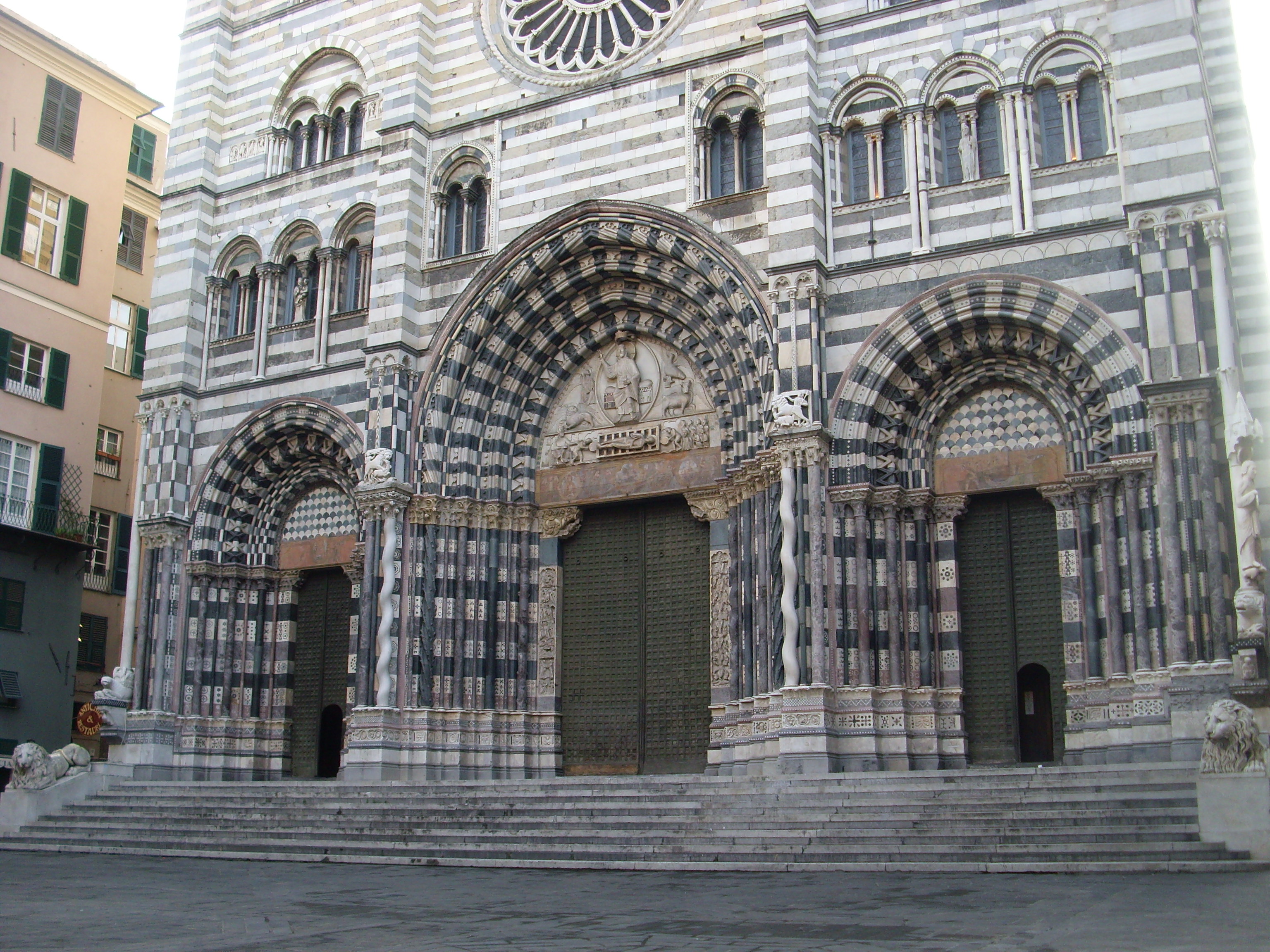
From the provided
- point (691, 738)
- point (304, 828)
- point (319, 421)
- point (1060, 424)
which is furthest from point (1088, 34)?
point (304, 828)

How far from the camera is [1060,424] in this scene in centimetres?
2059

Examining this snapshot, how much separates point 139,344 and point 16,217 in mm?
5356

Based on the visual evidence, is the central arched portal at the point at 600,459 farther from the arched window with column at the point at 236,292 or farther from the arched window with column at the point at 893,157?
the arched window with column at the point at 236,292

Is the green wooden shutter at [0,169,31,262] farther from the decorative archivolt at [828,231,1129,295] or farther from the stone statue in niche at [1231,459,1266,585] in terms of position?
the stone statue in niche at [1231,459,1266,585]

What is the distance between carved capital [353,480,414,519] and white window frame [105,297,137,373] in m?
13.8

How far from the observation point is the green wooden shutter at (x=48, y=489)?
3027cm

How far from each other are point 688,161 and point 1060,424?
809 centimetres

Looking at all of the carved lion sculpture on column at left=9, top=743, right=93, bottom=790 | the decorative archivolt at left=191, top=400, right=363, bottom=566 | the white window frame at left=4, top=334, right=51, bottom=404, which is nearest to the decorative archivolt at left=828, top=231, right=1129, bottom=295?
the decorative archivolt at left=191, top=400, right=363, bottom=566

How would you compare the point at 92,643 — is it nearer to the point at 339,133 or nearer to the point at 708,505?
the point at 339,133

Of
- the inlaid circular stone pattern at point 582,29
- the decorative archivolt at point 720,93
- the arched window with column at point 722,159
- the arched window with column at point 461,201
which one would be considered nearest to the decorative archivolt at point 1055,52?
the decorative archivolt at point 720,93

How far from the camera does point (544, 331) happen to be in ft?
82.6

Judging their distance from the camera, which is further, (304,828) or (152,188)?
(152,188)

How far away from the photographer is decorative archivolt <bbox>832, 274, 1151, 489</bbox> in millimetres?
19891

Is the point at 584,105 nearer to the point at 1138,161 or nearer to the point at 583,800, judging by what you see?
the point at 1138,161
